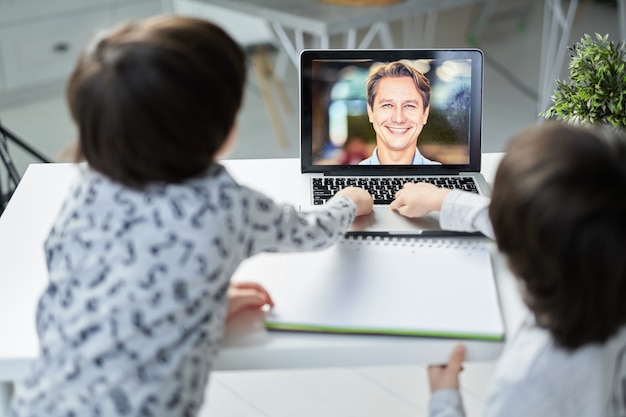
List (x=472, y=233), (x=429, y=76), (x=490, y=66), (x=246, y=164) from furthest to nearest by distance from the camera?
(x=490, y=66), (x=246, y=164), (x=429, y=76), (x=472, y=233)

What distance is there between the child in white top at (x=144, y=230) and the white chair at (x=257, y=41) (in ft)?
7.32

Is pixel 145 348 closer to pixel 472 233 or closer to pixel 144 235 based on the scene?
pixel 144 235

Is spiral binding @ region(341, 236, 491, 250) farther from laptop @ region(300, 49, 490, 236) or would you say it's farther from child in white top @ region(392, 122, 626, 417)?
child in white top @ region(392, 122, 626, 417)

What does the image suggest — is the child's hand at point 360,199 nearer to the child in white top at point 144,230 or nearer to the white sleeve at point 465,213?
the white sleeve at point 465,213

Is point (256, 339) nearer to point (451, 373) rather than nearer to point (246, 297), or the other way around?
point (246, 297)

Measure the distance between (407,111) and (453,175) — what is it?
0.43ft

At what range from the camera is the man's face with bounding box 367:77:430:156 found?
1337 mm

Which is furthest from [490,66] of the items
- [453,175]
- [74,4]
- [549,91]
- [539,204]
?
[539,204]

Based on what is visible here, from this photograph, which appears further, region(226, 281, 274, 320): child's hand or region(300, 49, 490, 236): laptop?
region(300, 49, 490, 236): laptop

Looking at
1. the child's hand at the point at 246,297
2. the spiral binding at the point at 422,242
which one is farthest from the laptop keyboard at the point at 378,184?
the child's hand at the point at 246,297

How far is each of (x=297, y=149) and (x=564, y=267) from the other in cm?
234

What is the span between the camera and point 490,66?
388cm

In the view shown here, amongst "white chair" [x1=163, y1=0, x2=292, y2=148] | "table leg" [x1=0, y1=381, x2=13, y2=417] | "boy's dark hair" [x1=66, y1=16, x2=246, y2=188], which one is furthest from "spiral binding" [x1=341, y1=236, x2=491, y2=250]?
"white chair" [x1=163, y1=0, x2=292, y2=148]

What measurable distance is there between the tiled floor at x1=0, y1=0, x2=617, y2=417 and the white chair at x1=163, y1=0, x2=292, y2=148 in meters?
0.08
